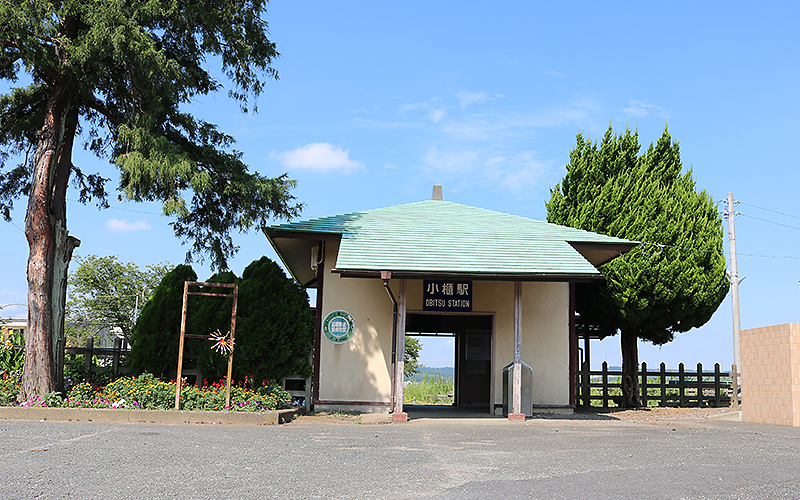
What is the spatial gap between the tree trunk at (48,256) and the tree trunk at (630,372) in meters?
13.8

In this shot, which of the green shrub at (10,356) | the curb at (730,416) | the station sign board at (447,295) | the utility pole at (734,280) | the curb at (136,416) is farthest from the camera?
the utility pole at (734,280)

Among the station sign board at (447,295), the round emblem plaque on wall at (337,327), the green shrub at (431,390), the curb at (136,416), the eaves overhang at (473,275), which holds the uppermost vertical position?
the eaves overhang at (473,275)

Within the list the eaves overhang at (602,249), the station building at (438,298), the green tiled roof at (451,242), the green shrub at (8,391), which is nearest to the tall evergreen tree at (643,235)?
the eaves overhang at (602,249)

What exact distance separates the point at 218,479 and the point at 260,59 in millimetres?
10923

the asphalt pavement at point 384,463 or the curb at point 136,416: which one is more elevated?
the asphalt pavement at point 384,463

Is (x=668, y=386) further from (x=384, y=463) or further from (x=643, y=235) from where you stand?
(x=384, y=463)

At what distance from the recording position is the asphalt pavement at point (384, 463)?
17.0 ft

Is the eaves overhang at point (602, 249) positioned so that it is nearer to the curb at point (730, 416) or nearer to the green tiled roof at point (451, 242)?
the green tiled roof at point (451, 242)

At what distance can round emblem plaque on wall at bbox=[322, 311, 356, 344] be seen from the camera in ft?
45.2

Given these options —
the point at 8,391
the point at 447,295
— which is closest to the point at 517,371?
the point at 447,295

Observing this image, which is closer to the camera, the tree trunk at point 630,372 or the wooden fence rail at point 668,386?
the wooden fence rail at point 668,386

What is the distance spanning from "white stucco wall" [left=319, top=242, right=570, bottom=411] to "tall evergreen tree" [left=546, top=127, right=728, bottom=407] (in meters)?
2.91

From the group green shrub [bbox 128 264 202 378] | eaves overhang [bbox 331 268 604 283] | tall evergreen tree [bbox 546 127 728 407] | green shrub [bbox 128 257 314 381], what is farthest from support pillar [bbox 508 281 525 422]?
green shrub [bbox 128 264 202 378]

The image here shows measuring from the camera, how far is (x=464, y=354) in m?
19.2
